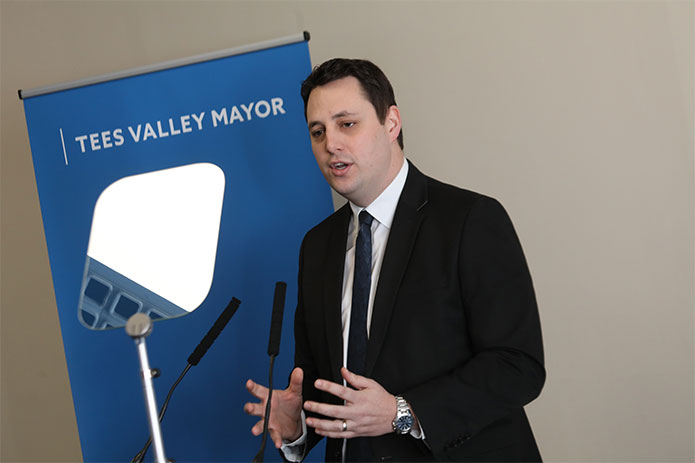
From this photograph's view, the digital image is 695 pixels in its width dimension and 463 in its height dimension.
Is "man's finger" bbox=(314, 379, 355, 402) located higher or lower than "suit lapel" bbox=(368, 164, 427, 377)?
lower

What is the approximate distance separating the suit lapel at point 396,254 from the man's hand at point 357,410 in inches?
6.8

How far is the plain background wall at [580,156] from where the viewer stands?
264 cm

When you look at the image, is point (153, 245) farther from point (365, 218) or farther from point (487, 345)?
point (487, 345)

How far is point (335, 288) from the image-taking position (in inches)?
72.6

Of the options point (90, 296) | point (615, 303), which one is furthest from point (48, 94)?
point (615, 303)

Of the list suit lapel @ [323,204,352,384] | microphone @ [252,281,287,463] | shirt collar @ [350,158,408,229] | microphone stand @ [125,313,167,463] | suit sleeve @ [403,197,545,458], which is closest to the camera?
microphone stand @ [125,313,167,463]

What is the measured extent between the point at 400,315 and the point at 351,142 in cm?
51

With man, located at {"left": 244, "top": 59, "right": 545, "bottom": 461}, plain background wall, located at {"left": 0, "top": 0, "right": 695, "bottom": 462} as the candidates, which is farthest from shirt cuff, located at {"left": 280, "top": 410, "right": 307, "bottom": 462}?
plain background wall, located at {"left": 0, "top": 0, "right": 695, "bottom": 462}

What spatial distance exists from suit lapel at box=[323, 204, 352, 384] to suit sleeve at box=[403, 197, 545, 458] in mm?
267

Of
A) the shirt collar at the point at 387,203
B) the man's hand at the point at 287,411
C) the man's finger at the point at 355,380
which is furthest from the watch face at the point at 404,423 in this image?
the shirt collar at the point at 387,203

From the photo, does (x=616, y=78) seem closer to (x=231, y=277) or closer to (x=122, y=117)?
(x=231, y=277)

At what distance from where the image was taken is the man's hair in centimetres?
191

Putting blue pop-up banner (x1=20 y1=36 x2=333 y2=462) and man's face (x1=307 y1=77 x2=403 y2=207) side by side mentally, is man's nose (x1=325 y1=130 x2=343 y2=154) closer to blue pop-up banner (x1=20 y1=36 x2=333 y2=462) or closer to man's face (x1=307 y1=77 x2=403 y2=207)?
man's face (x1=307 y1=77 x2=403 y2=207)

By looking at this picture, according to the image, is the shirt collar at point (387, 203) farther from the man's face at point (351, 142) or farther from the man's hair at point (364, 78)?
the man's hair at point (364, 78)
